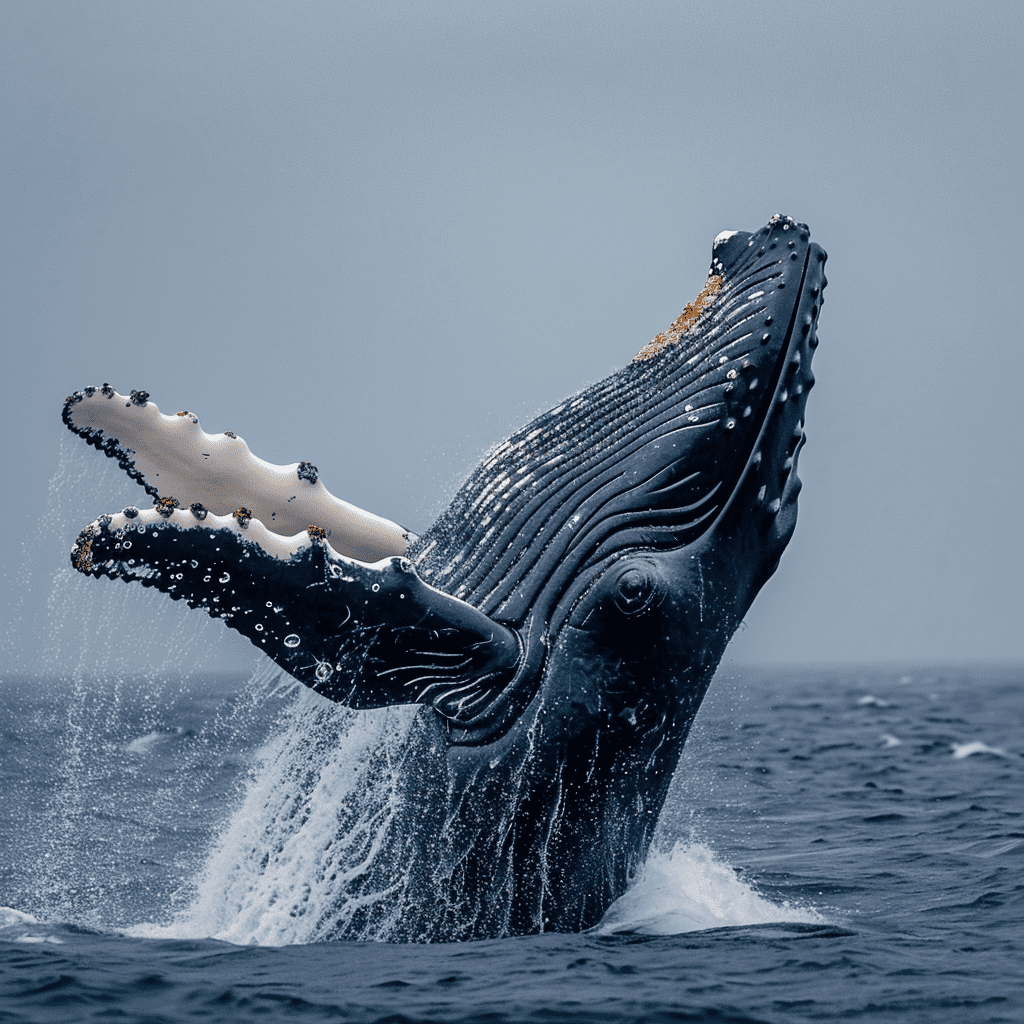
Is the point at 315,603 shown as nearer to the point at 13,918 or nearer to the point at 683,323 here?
the point at 683,323

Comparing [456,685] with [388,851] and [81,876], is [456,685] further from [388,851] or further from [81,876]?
[81,876]

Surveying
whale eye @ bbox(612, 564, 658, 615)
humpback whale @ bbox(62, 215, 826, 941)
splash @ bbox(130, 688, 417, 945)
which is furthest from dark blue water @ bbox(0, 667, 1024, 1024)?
whale eye @ bbox(612, 564, 658, 615)

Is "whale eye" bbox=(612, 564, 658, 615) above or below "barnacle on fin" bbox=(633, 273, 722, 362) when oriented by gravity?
below

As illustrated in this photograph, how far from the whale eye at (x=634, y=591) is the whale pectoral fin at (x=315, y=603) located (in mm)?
631

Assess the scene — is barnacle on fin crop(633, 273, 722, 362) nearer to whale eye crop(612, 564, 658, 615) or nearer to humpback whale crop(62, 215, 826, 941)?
humpback whale crop(62, 215, 826, 941)

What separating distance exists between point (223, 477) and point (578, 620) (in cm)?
293

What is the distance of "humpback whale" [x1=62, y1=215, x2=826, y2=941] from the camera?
7082 millimetres

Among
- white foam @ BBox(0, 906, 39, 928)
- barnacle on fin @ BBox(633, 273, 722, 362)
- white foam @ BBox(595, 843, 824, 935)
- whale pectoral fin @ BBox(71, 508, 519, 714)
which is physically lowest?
white foam @ BBox(0, 906, 39, 928)

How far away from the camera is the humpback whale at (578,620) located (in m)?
7.08

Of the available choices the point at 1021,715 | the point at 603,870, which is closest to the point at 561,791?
the point at 603,870

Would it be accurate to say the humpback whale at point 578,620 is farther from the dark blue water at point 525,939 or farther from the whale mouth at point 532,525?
the dark blue water at point 525,939

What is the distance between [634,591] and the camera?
7086mm

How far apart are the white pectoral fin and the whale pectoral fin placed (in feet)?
5.96

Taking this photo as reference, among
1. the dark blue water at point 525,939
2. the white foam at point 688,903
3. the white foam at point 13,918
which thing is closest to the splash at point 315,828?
the dark blue water at point 525,939
